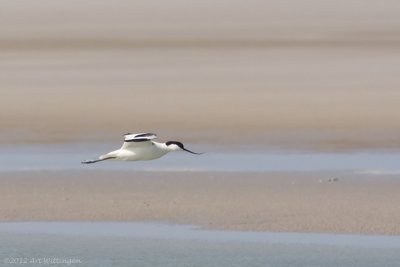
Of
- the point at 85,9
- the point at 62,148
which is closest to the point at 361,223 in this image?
the point at 62,148

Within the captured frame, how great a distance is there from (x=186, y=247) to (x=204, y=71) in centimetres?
1371

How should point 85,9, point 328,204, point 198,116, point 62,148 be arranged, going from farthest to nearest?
point 85,9 → point 198,116 → point 62,148 → point 328,204

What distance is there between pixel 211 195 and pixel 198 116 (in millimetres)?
6634

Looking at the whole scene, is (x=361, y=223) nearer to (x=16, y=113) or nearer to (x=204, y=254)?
(x=204, y=254)

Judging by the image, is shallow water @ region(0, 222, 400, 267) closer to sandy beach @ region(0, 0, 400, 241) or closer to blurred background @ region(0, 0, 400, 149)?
sandy beach @ region(0, 0, 400, 241)

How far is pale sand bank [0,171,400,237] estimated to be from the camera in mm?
12812

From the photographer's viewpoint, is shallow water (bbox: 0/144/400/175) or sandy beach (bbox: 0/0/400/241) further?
shallow water (bbox: 0/144/400/175)

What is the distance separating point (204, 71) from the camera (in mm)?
25438

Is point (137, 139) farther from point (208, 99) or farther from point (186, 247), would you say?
point (208, 99)

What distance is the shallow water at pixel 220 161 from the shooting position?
15.8 metres

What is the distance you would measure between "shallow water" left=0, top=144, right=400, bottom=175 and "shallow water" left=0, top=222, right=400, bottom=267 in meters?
3.24

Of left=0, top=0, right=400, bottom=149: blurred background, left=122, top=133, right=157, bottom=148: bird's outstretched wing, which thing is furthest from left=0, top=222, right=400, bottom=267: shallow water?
left=0, top=0, right=400, bottom=149: blurred background

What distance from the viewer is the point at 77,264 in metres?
11.6

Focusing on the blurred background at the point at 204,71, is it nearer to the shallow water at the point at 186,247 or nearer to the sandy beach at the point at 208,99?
the sandy beach at the point at 208,99
